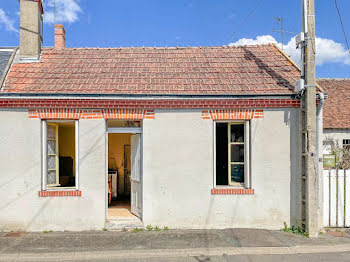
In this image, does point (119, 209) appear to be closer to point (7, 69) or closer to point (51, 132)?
point (51, 132)

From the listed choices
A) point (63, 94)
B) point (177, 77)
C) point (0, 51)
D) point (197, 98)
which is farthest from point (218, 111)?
point (0, 51)

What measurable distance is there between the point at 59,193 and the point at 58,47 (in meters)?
5.56

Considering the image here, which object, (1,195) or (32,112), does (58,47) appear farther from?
Result: (1,195)

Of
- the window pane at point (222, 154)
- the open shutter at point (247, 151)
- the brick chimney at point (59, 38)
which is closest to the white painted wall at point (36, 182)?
the window pane at point (222, 154)

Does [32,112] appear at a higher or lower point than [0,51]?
lower

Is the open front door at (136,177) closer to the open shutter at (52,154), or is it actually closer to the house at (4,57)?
the open shutter at (52,154)

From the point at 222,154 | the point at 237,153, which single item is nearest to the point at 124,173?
the point at 222,154

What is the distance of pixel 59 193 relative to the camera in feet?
24.6

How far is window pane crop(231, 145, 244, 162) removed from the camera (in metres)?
8.03

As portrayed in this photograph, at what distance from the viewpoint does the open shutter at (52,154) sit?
25.8ft

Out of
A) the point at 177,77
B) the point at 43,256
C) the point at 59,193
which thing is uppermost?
the point at 177,77

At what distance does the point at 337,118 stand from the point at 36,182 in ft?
48.5

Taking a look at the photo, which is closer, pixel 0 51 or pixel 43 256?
pixel 43 256

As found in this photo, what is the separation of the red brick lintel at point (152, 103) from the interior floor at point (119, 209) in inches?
121
